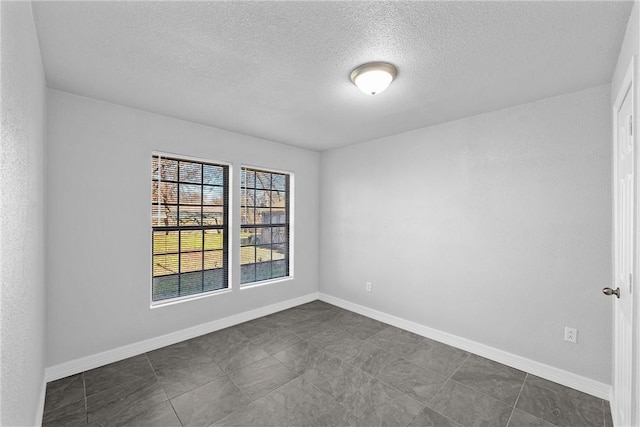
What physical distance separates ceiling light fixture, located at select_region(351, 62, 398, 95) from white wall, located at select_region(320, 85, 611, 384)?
1.46 metres

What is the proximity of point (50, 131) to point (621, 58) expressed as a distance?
4223mm

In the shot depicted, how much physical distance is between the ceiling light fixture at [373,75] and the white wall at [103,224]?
209 centimetres

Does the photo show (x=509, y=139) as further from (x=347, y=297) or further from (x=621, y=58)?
(x=347, y=297)

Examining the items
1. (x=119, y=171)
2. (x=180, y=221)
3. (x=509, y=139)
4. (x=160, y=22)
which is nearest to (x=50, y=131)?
(x=119, y=171)

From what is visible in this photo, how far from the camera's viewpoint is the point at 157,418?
1997mm

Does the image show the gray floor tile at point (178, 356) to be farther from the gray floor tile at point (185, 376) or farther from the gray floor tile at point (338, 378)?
the gray floor tile at point (338, 378)

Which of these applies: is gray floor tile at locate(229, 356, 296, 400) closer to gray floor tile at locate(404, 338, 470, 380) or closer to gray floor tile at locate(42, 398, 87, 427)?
gray floor tile at locate(42, 398, 87, 427)

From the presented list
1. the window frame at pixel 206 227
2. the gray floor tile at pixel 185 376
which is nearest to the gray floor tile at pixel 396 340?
the gray floor tile at pixel 185 376

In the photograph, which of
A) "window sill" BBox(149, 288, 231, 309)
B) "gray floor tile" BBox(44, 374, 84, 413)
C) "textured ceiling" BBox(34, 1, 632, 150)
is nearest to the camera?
"textured ceiling" BBox(34, 1, 632, 150)

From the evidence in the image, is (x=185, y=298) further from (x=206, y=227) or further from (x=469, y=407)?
(x=469, y=407)

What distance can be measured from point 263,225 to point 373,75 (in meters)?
2.72

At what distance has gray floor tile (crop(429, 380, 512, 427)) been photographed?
79.3 inches

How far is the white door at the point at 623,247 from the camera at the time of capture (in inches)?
60.9

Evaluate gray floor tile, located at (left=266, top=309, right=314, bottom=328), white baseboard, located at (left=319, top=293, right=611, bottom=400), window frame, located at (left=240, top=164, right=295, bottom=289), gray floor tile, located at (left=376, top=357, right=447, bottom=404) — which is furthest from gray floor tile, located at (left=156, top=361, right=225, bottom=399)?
white baseboard, located at (left=319, top=293, right=611, bottom=400)
